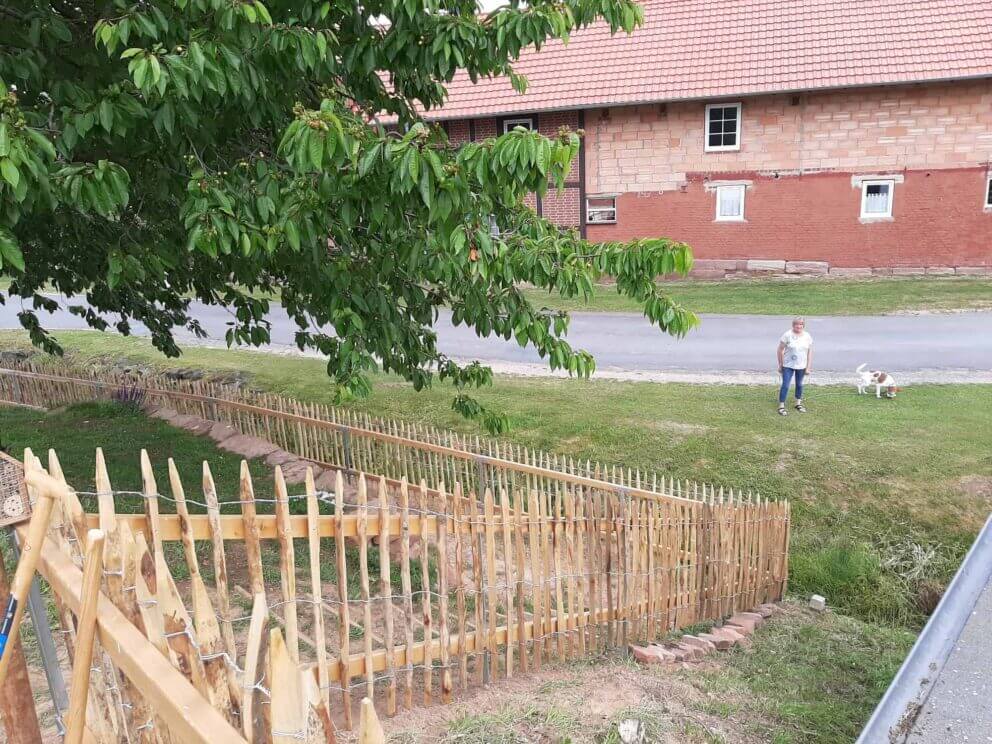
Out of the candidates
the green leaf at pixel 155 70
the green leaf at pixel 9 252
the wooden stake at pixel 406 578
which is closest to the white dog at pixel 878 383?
the wooden stake at pixel 406 578

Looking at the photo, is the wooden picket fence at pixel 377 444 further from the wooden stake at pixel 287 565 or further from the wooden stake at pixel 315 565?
the wooden stake at pixel 287 565

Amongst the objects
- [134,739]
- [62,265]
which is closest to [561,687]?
[134,739]

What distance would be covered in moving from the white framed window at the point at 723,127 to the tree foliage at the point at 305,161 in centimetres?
1800

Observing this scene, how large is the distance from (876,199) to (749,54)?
18.0 ft

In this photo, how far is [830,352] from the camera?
13.9 m

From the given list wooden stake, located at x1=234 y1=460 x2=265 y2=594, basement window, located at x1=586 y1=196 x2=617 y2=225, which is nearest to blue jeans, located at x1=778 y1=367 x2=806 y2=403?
wooden stake, located at x1=234 y1=460 x2=265 y2=594

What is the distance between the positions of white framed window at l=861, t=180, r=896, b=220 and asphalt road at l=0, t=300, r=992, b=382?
514 centimetres

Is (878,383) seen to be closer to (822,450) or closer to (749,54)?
(822,450)

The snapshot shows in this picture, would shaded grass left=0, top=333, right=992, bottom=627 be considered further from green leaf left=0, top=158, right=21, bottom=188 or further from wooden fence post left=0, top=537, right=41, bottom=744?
wooden fence post left=0, top=537, right=41, bottom=744

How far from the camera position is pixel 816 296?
19.0 meters

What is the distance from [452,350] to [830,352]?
731cm

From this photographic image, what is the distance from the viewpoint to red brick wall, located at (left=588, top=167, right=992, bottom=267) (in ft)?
65.9

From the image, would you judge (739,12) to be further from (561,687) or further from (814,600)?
(561,687)

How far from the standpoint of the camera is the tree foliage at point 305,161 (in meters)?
3.36
